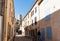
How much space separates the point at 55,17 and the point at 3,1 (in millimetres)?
5842

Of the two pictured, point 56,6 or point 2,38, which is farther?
point 56,6

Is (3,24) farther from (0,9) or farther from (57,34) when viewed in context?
(57,34)

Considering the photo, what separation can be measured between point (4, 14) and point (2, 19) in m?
0.40

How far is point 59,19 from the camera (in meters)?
12.7

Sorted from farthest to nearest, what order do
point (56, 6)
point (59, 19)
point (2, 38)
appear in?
1. point (56, 6)
2. point (59, 19)
3. point (2, 38)

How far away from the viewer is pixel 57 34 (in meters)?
13.3

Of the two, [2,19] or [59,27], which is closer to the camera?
[2,19]

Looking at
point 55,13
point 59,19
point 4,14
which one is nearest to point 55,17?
point 55,13

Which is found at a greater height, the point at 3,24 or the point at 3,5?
the point at 3,5

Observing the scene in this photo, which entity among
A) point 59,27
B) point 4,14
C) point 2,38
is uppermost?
point 4,14

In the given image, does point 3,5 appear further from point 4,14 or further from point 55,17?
point 55,17

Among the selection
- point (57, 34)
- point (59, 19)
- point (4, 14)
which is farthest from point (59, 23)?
point (4, 14)

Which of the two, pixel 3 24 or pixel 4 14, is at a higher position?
pixel 4 14

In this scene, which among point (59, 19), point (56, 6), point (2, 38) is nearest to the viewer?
point (2, 38)
